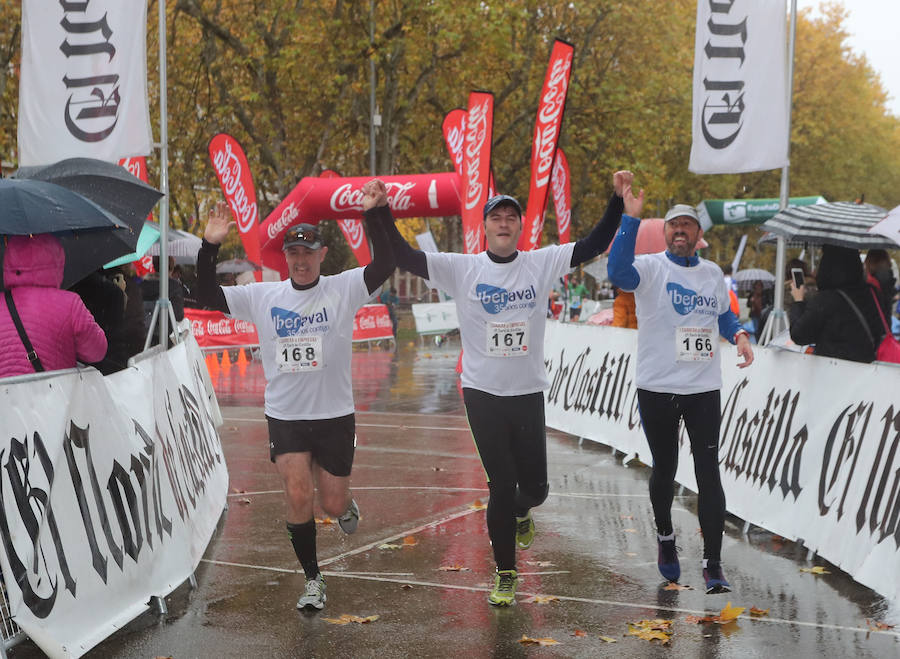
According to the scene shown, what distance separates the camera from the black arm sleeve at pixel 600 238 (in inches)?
241

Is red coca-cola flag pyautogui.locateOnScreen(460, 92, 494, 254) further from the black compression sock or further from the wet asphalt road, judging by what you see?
the black compression sock

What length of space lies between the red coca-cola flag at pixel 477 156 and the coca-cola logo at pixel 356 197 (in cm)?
557

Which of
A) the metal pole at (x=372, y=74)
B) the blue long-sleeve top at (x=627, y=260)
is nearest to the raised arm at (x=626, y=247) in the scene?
the blue long-sleeve top at (x=627, y=260)

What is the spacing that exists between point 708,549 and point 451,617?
1466mm

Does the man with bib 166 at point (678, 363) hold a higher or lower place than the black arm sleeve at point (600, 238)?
lower

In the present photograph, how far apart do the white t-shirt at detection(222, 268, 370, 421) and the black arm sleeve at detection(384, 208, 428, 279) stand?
253 millimetres

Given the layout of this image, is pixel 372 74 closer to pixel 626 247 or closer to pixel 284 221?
pixel 284 221

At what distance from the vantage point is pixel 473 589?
6.34 metres

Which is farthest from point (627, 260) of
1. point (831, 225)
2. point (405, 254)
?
point (831, 225)

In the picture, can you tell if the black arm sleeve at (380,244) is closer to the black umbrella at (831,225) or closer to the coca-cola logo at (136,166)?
the black umbrella at (831,225)

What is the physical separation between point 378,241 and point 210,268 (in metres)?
0.86

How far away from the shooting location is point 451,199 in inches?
961

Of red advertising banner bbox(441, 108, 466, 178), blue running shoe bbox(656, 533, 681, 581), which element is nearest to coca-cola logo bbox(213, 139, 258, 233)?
red advertising banner bbox(441, 108, 466, 178)

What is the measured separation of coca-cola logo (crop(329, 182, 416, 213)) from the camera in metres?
24.4
